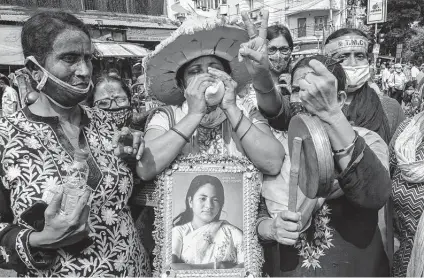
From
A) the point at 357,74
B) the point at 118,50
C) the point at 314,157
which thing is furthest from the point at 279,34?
the point at 118,50

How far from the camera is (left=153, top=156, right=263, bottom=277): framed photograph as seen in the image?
1966 millimetres

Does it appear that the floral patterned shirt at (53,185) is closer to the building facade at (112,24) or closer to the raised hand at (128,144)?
the raised hand at (128,144)

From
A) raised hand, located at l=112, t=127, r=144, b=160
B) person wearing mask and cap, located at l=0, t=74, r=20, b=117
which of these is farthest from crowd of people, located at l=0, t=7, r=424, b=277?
person wearing mask and cap, located at l=0, t=74, r=20, b=117

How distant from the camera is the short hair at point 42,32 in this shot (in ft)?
6.12

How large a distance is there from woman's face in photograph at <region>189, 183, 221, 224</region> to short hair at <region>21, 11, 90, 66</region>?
93 cm

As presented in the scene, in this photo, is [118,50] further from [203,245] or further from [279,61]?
[203,245]

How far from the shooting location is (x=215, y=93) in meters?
2.00

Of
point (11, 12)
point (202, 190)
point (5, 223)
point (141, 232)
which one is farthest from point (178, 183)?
point (11, 12)

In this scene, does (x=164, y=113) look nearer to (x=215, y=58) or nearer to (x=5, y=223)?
(x=215, y=58)

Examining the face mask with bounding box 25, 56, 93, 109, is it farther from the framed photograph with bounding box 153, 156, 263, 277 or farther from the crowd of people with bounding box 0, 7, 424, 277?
the framed photograph with bounding box 153, 156, 263, 277

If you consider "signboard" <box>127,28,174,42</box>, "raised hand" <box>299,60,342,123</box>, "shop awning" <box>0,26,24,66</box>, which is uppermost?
"signboard" <box>127,28,174,42</box>

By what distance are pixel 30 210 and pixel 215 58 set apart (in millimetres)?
1181

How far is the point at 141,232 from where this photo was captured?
7.98 ft

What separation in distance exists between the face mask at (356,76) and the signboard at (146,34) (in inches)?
604
